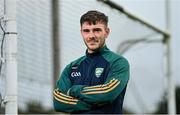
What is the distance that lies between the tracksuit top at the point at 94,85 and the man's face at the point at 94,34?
4 centimetres

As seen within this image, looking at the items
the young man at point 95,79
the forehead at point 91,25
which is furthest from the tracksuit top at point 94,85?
the forehead at point 91,25

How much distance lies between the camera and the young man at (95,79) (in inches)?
139

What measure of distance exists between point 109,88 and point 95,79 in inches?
4.1

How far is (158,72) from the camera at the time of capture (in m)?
10.0

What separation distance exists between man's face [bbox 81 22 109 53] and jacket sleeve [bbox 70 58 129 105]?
0.41 ft

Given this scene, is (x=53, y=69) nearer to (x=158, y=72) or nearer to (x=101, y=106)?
(x=158, y=72)

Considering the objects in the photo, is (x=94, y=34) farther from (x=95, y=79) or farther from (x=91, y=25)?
(x=95, y=79)

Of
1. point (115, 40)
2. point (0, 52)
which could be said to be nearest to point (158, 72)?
point (115, 40)

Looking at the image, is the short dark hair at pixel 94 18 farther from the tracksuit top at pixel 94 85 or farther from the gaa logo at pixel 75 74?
the gaa logo at pixel 75 74

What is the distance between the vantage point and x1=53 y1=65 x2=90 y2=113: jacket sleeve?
356 centimetres

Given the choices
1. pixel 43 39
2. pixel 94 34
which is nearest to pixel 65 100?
pixel 94 34

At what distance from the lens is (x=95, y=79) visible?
3596 mm

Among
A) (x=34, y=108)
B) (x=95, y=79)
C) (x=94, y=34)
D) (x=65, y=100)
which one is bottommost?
(x=34, y=108)

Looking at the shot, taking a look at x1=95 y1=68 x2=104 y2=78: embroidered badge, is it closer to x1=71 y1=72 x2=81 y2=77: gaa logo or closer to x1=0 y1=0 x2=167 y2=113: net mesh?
x1=71 y1=72 x2=81 y2=77: gaa logo
